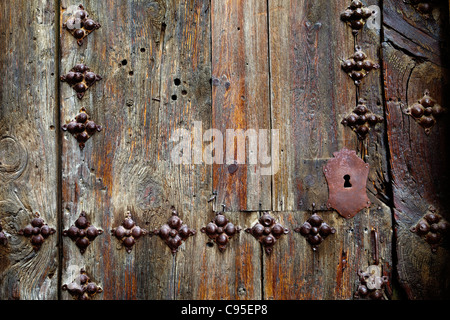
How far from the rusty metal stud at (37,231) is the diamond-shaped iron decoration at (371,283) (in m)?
0.83

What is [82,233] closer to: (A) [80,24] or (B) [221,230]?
(B) [221,230]

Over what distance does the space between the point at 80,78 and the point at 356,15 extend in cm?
78

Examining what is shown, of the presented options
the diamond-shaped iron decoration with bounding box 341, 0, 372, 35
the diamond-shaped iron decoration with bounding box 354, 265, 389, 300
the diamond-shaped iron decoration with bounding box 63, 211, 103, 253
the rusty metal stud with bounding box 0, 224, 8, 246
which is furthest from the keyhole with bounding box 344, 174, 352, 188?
the rusty metal stud with bounding box 0, 224, 8, 246

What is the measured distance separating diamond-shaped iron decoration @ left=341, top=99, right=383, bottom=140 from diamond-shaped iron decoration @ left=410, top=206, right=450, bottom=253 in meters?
0.26

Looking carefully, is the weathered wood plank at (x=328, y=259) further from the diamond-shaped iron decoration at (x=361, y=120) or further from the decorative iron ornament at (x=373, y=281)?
the diamond-shaped iron decoration at (x=361, y=120)

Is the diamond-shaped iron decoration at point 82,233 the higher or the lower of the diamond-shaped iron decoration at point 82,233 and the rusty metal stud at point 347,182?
the lower

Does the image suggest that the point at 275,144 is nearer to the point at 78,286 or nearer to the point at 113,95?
the point at 113,95

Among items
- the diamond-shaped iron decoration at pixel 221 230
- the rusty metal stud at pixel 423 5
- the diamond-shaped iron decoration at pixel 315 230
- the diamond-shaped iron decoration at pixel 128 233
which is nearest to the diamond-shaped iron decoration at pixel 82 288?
the diamond-shaped iron decoration at pixel 128 233

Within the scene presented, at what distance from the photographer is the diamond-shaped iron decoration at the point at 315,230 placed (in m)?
0.98

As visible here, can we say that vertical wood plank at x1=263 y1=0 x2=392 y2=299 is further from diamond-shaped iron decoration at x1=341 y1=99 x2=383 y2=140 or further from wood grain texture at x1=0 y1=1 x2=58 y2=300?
wood grain texture at x1=0 y1=1 x2=58 y2=300

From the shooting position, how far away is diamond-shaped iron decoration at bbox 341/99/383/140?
995 millimetres

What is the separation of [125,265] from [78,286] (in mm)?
133

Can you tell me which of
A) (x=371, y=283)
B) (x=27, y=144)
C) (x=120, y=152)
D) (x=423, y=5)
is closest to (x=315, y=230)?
(x=371, y=283)

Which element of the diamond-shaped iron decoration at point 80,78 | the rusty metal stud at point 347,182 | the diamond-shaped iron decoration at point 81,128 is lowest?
the rusty metal stud at point 347,182
